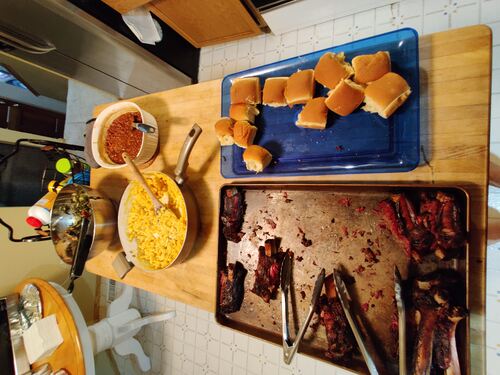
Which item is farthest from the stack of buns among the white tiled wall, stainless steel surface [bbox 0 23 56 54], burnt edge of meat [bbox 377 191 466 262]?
the white tiled wall

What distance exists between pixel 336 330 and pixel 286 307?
18 centimetres

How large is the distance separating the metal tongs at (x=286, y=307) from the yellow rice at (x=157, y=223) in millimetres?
432

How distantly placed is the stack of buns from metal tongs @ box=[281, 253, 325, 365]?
379 millimetres

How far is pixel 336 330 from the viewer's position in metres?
0.82

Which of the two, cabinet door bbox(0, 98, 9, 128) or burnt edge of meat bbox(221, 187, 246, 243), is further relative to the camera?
cabinet door bbox(0, 98, 9, 128)

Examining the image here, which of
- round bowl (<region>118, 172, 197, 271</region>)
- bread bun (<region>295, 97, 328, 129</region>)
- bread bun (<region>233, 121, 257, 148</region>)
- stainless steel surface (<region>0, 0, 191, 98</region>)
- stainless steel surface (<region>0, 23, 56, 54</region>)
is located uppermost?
stainless steel surface (<region>0, 0, 191, 98</region>)

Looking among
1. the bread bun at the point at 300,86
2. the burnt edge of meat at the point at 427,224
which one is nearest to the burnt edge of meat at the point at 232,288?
the burnt edge of meat at the point at 427,224

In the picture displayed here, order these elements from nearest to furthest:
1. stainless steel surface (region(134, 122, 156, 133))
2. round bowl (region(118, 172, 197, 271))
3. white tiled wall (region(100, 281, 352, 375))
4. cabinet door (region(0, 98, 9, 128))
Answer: round bowl (region(118, 172, 197, 271)) → stainless steel surface (region(134, 122, 156, 133)) → white tiled wall (region(100, 281, 352, 375)) → cabinet door (region(0, 98, 9, 128))

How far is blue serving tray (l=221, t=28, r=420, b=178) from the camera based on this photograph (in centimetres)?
83

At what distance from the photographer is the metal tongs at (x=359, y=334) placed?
763 mm

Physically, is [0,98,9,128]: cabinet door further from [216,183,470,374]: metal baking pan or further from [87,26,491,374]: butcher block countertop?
[87,26,491,374]: butcher block countertop

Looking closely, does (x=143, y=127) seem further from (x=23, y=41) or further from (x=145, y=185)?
(x=23, y=41)

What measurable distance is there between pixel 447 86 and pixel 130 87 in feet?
5.96

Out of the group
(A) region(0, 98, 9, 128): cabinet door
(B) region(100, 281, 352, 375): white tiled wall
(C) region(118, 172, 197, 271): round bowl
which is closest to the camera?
(C) region(118, 172, 197, 271): round bowl
